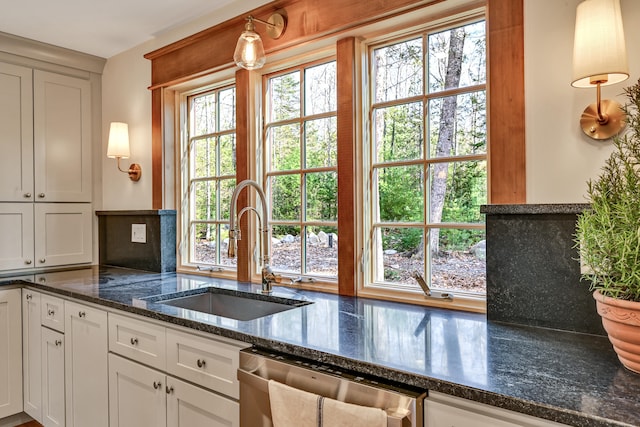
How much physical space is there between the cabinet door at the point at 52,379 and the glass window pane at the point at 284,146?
1498mm

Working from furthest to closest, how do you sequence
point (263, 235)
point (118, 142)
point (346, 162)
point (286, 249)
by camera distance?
point (118, 142)
point (286, 249)
point (263, 235)
point (346, 162)

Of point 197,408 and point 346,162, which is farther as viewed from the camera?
point 346,162

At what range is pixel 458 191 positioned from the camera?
173 cm

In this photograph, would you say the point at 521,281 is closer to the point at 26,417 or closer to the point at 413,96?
the point at 413,96

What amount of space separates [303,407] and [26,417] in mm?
2477

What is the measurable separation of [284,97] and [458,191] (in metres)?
1.11

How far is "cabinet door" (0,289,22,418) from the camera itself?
2.54 meters

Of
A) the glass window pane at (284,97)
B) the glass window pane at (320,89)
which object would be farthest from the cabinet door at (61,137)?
the glass window pane at (320,89)

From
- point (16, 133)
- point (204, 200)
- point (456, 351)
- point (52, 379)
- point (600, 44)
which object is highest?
point (16, 133)

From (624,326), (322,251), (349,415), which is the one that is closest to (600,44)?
(624,326)

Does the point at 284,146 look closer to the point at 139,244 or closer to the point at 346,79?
the point at 346,79

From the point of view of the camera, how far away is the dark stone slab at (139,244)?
2791 millimetres

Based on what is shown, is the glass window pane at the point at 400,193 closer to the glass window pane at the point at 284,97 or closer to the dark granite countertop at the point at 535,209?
the dark granite countertop at the point at 535,209

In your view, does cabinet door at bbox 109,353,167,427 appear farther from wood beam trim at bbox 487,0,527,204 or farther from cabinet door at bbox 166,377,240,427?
wood beam trim at bbox 487,0,527,204
